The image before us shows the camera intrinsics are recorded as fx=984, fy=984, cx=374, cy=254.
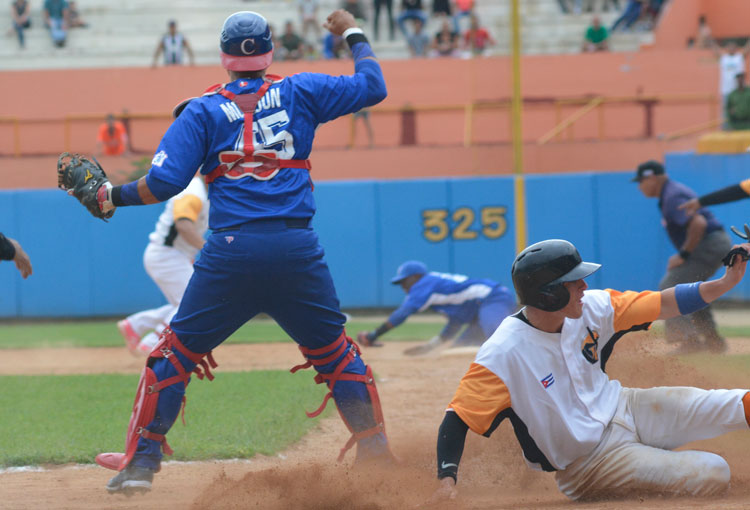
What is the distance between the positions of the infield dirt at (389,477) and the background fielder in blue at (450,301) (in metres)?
2.36

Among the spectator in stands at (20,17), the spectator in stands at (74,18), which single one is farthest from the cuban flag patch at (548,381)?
the spectator in stands at (74,18)

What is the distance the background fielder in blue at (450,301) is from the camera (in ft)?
33.3

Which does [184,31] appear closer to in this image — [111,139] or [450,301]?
[111,139]

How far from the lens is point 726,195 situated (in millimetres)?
8133

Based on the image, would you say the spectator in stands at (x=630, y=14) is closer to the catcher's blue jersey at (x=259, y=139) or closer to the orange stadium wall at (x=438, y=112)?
the orange stadium wall at (x=438, y=112)

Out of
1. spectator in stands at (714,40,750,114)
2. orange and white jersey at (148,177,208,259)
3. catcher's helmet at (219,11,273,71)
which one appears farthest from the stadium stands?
catcher's helmet at (219,11,273,71)

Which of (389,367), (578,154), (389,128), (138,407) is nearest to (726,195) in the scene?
(389,367)

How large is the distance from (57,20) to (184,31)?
3027 mm

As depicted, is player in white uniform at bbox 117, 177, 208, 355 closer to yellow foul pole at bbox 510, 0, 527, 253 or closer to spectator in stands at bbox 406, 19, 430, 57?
yellow foul pole at bbox 510, 0, 527, 253

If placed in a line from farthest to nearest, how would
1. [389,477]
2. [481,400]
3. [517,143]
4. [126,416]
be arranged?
[517,143] < [126,416] < [389,477] < [481,400]

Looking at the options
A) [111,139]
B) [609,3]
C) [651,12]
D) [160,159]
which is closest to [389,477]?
[160,159]

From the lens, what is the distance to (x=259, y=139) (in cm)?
482

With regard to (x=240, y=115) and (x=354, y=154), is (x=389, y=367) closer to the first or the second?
(x=240, y=115)

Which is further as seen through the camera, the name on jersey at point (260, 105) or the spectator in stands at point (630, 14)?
the spectator in stands at point (630, 14)
